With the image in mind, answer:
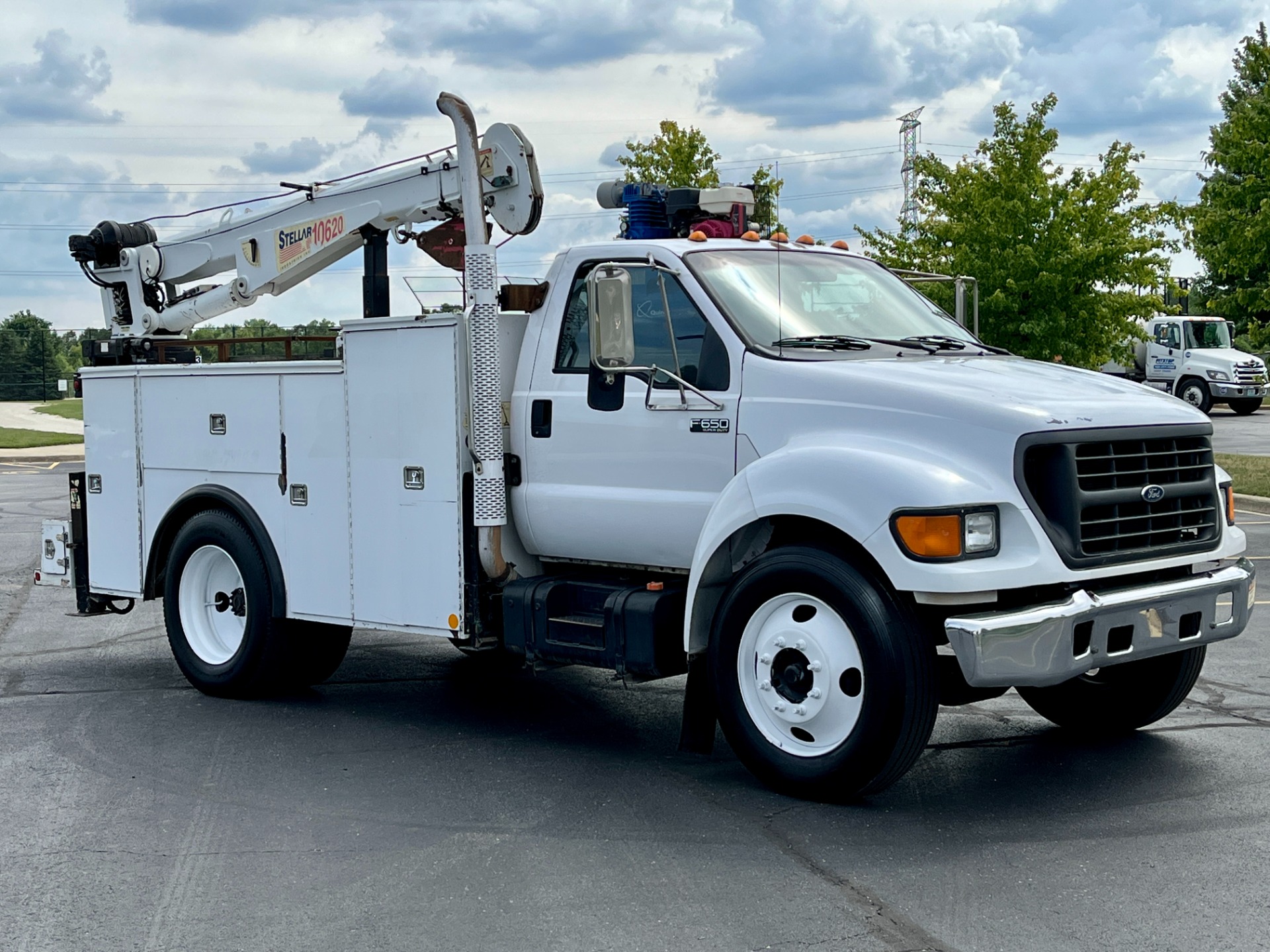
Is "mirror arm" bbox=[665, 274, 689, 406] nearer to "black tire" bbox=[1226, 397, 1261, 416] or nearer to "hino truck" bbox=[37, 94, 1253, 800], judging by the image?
"hino truck" bbox=[37, 94, 1253, 800]

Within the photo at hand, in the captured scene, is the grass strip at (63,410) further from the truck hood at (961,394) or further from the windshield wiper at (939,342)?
the truck hood at (961,394)

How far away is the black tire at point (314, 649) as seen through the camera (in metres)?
8.27

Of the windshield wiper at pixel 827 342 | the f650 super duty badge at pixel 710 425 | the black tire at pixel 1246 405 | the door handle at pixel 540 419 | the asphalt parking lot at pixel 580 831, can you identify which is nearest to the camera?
the asphalt parking lot at pixel 580 831

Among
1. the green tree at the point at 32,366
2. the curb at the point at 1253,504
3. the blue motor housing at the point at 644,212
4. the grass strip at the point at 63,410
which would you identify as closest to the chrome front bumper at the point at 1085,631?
the blue motor housing at the point at 644,212

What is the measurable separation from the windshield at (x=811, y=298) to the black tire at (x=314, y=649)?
296cm

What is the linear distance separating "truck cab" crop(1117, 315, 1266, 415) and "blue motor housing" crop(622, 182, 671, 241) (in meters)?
30.8

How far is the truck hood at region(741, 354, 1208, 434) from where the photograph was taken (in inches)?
227

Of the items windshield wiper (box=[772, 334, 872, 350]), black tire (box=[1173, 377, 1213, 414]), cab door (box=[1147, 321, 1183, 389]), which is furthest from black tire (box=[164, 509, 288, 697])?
cab door (box=[1147, 321, 1183, 389])

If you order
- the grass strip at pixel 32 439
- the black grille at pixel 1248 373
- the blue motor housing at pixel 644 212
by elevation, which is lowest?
the grass strip at pixel 32 439

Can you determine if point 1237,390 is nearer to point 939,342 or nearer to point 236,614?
point 939,342

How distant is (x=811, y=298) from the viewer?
6.97 meters

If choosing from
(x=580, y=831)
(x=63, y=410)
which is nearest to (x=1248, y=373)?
(x=580, y=831)

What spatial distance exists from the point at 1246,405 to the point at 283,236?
31984 mm

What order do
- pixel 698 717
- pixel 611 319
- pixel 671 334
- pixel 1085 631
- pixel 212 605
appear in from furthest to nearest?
pixel 212 605 < pixel 671 334 < pixel 698 717 < pixel 611 319 < pixel 1085 631
